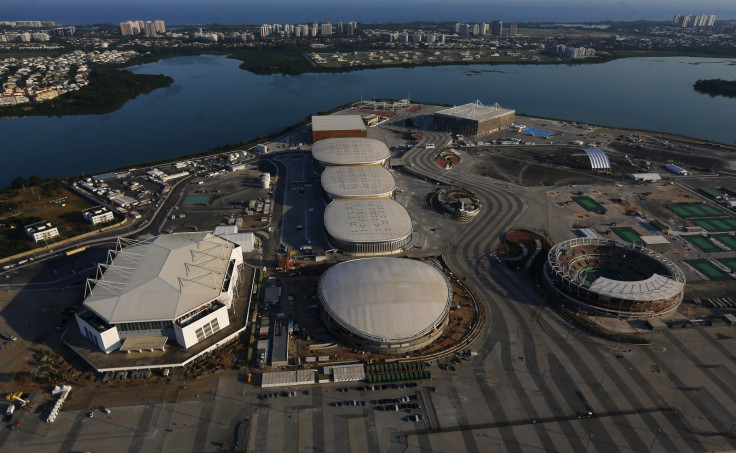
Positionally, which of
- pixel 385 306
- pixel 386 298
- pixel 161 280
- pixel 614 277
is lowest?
pixel 614 277

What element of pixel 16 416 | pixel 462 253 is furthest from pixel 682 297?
pixel 16 416

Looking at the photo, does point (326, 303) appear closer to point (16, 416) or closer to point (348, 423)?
point (348, 423)

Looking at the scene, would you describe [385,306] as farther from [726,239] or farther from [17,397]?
[726,239]

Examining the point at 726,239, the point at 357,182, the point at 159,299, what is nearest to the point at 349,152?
the point at 357,182

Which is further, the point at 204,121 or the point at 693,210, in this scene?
the point at 204,121

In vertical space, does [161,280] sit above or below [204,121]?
above

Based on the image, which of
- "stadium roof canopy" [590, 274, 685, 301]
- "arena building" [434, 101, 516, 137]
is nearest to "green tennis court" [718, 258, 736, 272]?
"stadium roof canopy" [590, 274, 685, 301]
